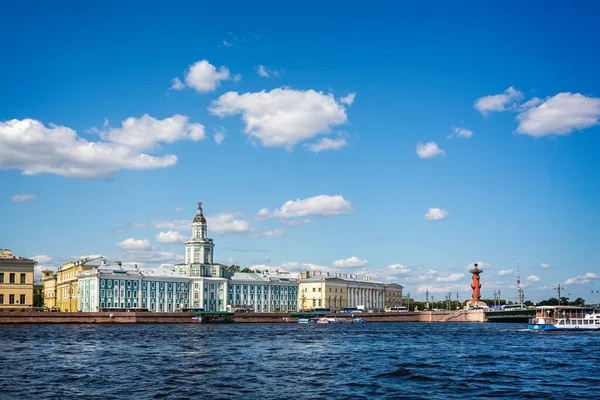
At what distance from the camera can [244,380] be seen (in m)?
30.5

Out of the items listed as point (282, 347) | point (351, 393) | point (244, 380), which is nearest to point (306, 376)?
point (244, 380)

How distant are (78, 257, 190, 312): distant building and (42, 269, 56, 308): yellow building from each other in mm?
24101

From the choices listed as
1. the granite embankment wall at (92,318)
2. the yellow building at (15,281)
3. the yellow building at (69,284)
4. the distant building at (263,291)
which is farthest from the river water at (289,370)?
the distant building at (263,291)

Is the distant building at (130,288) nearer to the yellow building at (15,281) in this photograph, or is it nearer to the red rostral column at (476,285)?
the yellow building at (15,281)

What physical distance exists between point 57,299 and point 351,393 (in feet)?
388

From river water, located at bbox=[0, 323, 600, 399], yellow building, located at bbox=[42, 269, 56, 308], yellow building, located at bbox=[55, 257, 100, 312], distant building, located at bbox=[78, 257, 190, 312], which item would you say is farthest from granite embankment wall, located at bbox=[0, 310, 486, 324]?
yellow building, located at bbox=[42, 269, 56, 308]

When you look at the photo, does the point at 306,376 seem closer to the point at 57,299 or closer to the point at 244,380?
the point at 244,380

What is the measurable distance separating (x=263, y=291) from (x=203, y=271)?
546 inches

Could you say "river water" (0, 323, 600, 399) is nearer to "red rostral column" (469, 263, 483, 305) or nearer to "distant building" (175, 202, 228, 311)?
"distant building" (175, 202, 228, 311)

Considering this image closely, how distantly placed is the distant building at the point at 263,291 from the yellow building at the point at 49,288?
121 feet

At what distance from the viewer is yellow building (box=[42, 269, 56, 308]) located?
140000 millimetres

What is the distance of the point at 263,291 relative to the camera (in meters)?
133

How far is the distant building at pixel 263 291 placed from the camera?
128625 mm

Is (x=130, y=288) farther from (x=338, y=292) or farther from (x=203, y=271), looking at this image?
(x=338, y=292)
